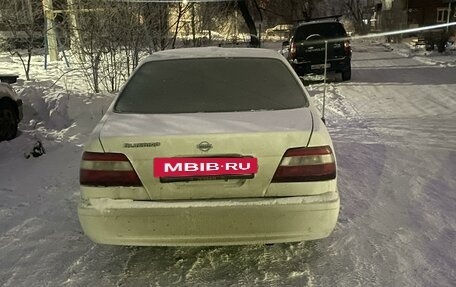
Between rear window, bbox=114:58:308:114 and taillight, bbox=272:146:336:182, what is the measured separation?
1.87 ft

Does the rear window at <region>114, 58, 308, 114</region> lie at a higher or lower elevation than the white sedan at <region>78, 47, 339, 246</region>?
higher

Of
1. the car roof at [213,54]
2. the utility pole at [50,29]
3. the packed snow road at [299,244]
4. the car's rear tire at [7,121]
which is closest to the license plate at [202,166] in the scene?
the packed snow road at [299,244]

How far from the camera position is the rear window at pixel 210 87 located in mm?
3404

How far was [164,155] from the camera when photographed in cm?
279

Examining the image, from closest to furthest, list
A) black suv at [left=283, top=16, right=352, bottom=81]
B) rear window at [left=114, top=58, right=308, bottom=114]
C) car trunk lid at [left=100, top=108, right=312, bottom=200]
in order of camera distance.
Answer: car trunk lid at [left=100, top=108, right=312, bottom=200], rear window at [left=114, top=58, right=308, bottom=114], black suv at [left=283, top=16, right=352, bottom=81]

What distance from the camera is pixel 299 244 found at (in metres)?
3.50

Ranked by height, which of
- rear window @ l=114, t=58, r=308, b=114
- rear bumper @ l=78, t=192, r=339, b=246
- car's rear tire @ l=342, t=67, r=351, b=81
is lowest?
car's rear tire @ l=342, t=67, r=351, b=81

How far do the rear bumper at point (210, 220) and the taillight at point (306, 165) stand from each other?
0.13 m

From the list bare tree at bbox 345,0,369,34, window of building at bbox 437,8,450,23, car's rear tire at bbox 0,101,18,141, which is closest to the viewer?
car's rear tire at bbox 0,101,18,141

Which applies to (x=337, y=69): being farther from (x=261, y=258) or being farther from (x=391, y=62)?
(x=261, y=258)

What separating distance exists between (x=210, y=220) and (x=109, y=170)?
68 centimetres

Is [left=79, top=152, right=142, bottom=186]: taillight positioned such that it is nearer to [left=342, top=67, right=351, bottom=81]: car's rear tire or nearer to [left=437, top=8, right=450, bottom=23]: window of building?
[left=342, top=67, right=351, bottom=81]: car's rear tire

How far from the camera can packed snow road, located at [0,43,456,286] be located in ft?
10.1

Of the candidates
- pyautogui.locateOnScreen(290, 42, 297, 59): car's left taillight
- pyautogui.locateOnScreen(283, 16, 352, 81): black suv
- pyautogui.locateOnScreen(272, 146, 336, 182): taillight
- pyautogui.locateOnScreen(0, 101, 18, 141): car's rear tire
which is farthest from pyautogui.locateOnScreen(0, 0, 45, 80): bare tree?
pyautogui.locateOnScreen(272, 146, 336, 182): taillight
